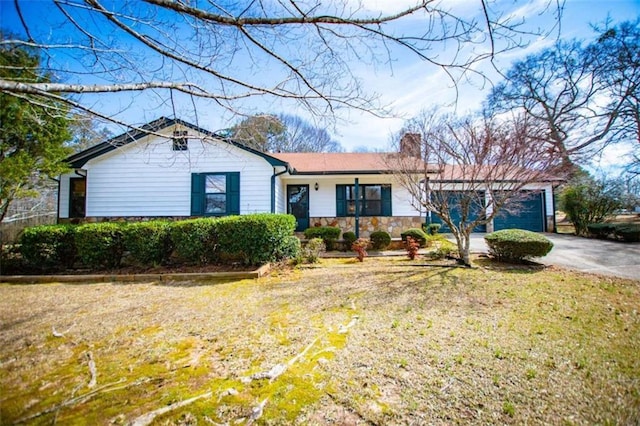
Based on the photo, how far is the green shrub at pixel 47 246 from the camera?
703 cm

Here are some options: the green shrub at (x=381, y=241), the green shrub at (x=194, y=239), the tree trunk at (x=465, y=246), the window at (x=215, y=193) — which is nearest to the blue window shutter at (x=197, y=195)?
the window at (x=215, y=193)

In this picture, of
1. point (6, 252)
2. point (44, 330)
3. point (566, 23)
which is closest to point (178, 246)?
point (44, 330)

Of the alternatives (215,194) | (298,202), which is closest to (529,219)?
(298,202)

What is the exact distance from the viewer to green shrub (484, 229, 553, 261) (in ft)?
22.4

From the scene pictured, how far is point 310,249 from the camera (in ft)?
26.3

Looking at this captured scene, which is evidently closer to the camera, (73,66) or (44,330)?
(73,66)

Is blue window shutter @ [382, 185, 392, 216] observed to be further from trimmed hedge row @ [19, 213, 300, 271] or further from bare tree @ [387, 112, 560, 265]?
trimmed hedge row @ [19, 213, 300, 271]

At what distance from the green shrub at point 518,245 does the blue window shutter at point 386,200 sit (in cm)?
506

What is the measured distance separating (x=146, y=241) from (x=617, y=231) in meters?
16.9

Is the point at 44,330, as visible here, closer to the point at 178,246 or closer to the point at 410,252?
the point at 178,246

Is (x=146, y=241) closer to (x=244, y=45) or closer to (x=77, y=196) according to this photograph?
(x=244, y=45)

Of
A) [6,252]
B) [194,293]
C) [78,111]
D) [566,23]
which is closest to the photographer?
[566,23]

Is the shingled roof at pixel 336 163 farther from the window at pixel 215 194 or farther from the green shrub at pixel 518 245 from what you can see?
the green shrub at pixel 518 245

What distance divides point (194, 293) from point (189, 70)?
387 centimetres
